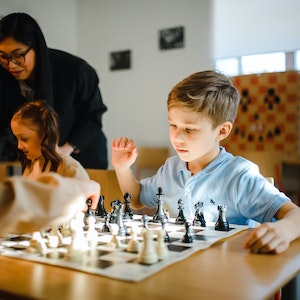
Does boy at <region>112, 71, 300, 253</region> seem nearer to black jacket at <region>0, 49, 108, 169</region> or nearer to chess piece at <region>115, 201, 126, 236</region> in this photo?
chess piece at <region>115, 201, 126, 236</region>

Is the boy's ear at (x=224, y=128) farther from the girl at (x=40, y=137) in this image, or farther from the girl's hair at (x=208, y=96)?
the girl at (x=40, y=137)

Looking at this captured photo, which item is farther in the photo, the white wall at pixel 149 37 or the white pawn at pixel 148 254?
the white wall at pixel 149 37

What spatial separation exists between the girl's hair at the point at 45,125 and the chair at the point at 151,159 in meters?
3.58

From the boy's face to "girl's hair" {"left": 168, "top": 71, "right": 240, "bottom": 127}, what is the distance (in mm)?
25

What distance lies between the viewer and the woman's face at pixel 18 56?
1921mm

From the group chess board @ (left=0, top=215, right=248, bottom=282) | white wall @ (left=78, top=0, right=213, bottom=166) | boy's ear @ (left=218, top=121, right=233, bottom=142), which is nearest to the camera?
chess board @ (left=0, top=215, right=248, bottom=282)

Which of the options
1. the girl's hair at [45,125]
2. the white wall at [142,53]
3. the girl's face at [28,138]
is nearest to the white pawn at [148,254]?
the girl's hair at [45,125]

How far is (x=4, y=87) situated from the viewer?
7.57ft

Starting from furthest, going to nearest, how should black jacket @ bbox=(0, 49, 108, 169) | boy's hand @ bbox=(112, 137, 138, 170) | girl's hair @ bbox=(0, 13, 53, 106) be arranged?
black jacket @ bbox=(0, 49, 108, 169), girl's hair @ bbox=(0, 13, 53, 106), boy's hand @ bbox=(112, 137, 138, 170)

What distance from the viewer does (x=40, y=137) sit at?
181 centimetres

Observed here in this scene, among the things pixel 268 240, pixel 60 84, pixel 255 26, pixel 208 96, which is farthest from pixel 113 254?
pixel 255 26

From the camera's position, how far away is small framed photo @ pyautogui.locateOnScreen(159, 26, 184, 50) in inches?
211

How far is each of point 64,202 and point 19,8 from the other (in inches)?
181

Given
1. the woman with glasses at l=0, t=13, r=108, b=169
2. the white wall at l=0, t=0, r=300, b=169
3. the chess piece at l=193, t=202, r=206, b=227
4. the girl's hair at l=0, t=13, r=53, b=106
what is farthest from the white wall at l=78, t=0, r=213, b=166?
the chess piece at l=193, t=202, r=206, b=227
